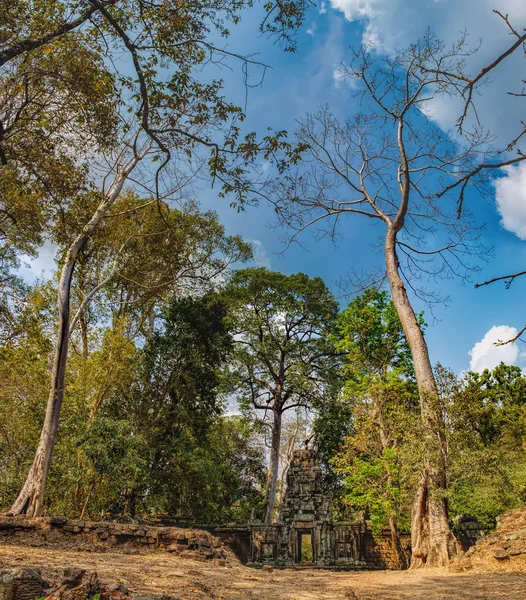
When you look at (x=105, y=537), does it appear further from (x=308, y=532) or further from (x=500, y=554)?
(x=308, y=532)

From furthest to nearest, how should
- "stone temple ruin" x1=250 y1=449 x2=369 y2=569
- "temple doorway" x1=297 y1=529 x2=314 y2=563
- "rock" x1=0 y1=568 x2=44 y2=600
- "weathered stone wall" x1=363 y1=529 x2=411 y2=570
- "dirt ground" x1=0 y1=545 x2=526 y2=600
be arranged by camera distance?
1. "temple doorway" x1=297 y1=529 x2=314 y2=563
2. "weathered stone wall" x1=363 y1=529 x2=411 y2=570
3. "stone temple ruin" x1=250 y1=449 x2=369 y2=569
4. "dirt ground" x1=0 y1=545 x2=526 y2=600
5. "rock" x1=0 y1=568 x2=44 y2=600

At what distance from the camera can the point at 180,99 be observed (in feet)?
17.5

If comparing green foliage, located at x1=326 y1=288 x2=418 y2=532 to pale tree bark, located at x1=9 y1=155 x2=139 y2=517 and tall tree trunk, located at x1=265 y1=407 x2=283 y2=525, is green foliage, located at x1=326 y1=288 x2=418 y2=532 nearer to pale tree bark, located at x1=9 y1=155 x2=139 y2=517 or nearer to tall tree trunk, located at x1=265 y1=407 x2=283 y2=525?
tall tree trunk, located at x1=265 y1=407 x2=283 y2=525

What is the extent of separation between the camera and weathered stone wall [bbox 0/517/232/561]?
6910 mm

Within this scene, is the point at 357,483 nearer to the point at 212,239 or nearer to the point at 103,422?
the point at 103,422

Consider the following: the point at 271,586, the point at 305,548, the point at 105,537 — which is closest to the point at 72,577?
the point at 271,586

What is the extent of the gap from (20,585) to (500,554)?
238 inches

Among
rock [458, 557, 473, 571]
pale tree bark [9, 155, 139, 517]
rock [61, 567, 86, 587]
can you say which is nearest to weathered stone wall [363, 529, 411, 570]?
rock [458, 557, 473, 571]

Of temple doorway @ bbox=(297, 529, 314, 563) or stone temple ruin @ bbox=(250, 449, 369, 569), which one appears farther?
temple doorway @ bbox=(297, 529, 314, 563)

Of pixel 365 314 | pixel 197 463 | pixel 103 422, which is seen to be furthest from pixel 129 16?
pixel 197 463

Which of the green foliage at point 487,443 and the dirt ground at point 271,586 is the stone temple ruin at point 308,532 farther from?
the dirt ground at point 271,586

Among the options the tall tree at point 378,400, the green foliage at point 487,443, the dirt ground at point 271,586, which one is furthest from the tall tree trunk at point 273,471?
the dirt ground at point 271,586

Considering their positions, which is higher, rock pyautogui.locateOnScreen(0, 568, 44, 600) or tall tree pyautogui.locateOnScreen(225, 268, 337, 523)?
tall tree pyautogui.locateOnScreen(225, 268, 337, 523)

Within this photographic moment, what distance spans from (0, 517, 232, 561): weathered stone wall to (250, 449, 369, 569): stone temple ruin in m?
9.38
